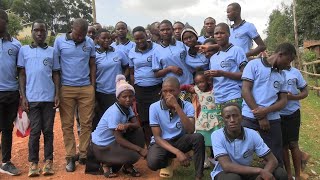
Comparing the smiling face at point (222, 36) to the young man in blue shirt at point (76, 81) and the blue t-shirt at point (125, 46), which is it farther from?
the young man in blue shirt at point (76, 81)

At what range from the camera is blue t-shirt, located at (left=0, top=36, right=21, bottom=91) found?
5.38 m

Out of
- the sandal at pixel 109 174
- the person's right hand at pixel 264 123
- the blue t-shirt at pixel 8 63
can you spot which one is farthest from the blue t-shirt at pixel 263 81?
the blue t-shirt at pixel 8 63

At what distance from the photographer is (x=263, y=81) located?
180 inches

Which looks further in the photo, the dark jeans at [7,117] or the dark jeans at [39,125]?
the dark jeans at [7,117]

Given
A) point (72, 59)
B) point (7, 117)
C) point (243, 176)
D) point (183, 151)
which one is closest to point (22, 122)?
point (7, 117)

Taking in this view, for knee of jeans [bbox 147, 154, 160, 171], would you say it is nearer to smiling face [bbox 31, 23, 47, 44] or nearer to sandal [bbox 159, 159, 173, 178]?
sandal [bbox 159, 159, 173, 178]

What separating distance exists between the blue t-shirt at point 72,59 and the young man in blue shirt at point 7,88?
607mm

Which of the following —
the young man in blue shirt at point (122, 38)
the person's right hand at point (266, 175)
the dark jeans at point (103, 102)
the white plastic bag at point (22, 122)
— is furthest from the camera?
the young man in blue shirt at point (122, 38)

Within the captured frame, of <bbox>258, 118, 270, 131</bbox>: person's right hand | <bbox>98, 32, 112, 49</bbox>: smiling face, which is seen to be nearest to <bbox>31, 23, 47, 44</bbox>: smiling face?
<bbox>98, 32, 112, 49</bbox>: smiling face

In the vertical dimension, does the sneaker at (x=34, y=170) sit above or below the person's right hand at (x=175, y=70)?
below

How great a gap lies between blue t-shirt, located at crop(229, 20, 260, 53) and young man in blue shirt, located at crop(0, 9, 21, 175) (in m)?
3.27

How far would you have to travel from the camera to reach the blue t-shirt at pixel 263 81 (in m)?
4.57

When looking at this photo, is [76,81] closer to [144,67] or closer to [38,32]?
[38,32]

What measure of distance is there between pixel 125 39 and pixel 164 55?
129 cm
